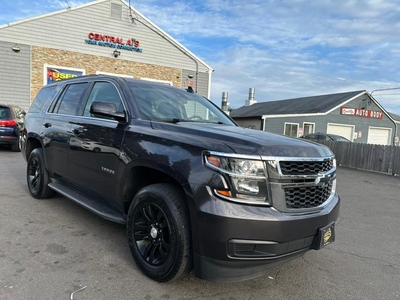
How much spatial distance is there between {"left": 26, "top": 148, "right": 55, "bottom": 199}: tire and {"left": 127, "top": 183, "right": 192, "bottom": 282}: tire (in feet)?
8.44

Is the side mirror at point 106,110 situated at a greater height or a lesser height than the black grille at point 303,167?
greater

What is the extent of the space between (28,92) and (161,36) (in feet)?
27.2

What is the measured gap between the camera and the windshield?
3.45 m

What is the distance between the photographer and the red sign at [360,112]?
1109 inches

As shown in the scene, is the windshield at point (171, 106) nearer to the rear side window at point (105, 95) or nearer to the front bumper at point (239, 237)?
the rear side window at point (105, 95)

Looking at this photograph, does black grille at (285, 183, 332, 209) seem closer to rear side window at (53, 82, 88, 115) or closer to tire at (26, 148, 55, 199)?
rear side window at (53, 82, 88, 115)

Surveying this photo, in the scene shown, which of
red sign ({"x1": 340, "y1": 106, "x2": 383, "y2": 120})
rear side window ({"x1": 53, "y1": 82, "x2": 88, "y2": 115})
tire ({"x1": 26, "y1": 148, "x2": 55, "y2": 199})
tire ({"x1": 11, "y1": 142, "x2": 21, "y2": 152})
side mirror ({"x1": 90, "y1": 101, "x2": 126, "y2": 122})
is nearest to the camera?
side mirror ({"x1": 90, "y1": 101, "x2": 126, "y2": 122})

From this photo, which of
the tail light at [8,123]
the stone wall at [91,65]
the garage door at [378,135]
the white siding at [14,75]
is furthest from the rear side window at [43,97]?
the garage door at [378,135]

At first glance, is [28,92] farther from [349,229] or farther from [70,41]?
[349,229]

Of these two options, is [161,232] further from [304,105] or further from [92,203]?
[304,105]

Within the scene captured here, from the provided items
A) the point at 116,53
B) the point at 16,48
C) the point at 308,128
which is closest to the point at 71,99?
the point at 16,48

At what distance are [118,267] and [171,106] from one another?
184 centimetres

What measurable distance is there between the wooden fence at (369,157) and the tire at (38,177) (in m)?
13.4

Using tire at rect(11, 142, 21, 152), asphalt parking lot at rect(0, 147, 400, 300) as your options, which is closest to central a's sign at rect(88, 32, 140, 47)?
tire at rect(11, 142, 21, 152)
